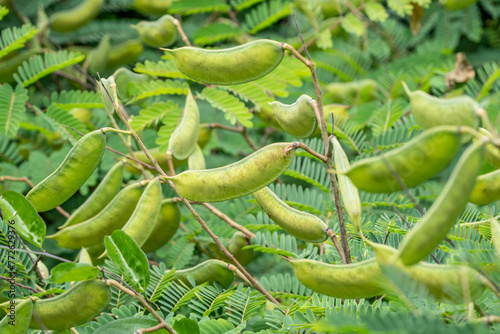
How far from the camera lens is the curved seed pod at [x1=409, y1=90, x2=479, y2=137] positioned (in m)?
0.60

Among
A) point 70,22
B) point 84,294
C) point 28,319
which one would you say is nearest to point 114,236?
point 84,294

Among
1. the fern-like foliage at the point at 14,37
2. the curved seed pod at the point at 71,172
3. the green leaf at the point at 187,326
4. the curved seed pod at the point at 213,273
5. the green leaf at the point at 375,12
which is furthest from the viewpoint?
the green leaf at the point at 375,12

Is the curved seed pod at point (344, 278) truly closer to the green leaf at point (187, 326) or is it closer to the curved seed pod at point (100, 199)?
the green leaf at point (187, 326)

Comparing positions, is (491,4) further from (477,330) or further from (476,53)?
(477,330)

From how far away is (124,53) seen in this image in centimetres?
205

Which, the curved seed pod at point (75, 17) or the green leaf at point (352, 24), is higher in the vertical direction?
the curved seed pod at point (75, 17)

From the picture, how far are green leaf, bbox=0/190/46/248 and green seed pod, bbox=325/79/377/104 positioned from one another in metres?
1.30

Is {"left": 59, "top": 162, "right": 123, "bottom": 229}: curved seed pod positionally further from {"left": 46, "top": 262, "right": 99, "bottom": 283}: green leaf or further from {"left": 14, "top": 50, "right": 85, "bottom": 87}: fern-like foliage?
{"left": 14, "top": 50, "right": 85, "bottom": 87}: fern-like foliage

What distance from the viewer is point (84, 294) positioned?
89cm

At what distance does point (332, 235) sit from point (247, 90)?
730 millimetres

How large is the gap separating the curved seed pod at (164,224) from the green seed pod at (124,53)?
1.03 metres

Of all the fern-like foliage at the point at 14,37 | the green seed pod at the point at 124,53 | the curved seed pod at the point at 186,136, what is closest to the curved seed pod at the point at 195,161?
the curved seed pod at the point at 186,136

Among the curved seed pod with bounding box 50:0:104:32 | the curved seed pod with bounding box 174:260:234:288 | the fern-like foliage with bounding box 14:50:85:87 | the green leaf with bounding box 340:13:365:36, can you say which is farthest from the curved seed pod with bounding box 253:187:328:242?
the curved seed pod with bounding box 50:0:104:32

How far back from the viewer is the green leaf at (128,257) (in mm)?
854
